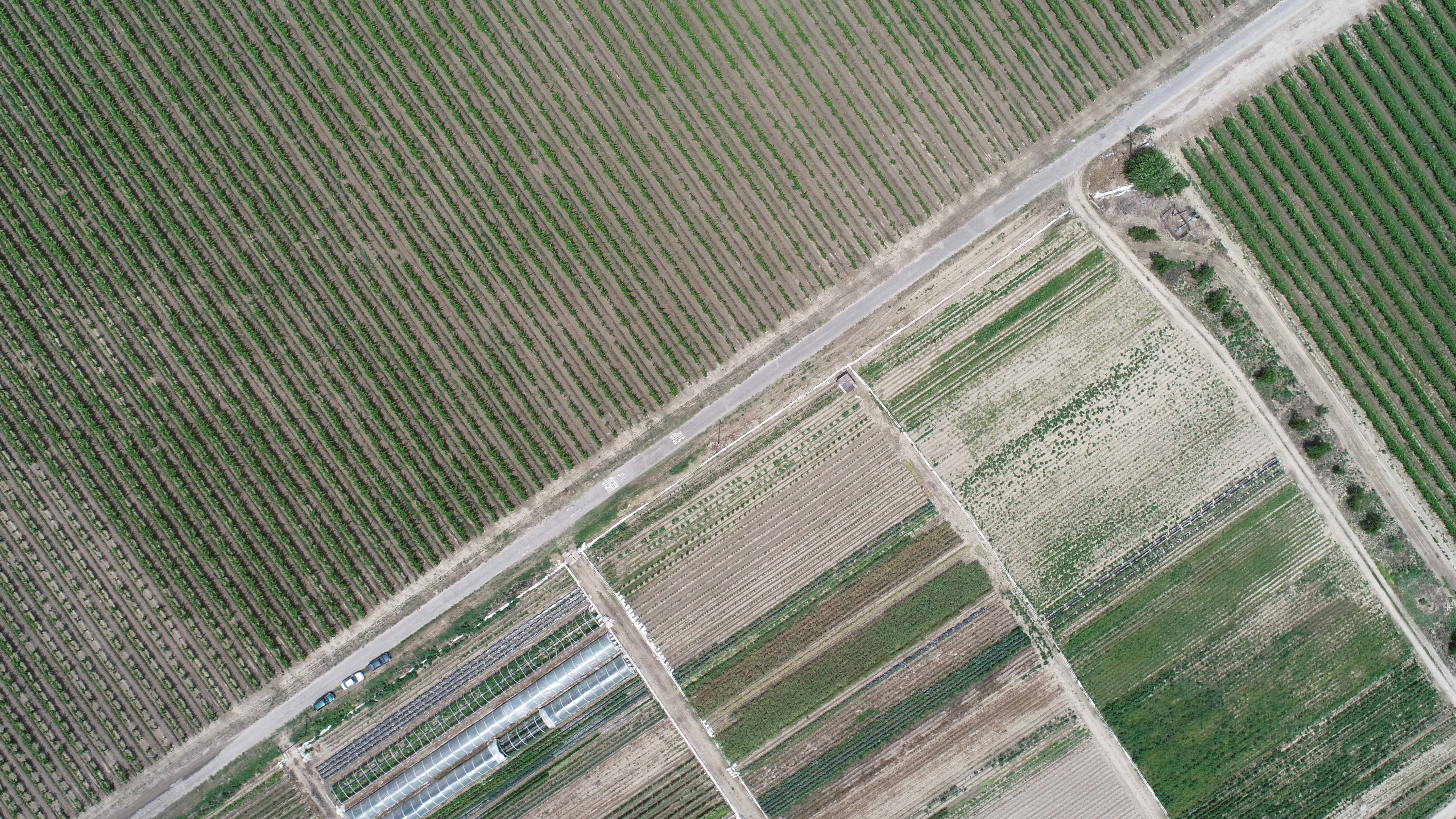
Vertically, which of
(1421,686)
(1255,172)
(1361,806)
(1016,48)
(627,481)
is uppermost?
(1016,48)

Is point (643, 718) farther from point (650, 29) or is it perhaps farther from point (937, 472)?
point (650, 29)

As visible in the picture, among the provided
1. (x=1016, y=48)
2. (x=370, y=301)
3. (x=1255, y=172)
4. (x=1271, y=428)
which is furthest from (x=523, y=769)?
(x=1255, y=172)

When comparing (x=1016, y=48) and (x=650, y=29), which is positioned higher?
(x=650, y=29)

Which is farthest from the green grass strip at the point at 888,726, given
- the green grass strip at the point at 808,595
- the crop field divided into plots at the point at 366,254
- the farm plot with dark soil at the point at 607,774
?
the crop field divided into plots at the point at 366,254

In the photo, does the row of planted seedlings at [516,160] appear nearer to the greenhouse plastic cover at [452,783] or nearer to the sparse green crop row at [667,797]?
the sparse green crop row at [667,797]

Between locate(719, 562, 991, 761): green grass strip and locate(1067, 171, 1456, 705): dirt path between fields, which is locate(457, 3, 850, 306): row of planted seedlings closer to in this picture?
locate(1067, 171, 1456, 705): dirt path between fields

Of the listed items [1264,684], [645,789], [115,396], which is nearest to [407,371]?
[115,396]

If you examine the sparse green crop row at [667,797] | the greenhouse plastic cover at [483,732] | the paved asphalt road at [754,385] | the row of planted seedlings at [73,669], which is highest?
the row of planted seedlings at [73,669]

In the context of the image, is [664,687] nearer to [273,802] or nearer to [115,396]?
[273,802]
